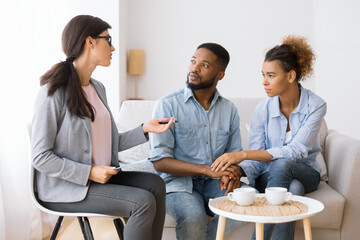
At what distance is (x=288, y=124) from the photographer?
2322mm

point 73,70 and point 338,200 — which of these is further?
point 338,200

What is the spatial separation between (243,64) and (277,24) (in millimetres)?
533

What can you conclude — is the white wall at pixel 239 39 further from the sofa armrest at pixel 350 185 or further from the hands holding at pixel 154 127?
the hands holding at pixel 154 127

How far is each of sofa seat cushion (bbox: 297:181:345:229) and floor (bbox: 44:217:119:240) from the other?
1.25 metres

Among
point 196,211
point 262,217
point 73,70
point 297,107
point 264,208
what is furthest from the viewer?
point 297,107

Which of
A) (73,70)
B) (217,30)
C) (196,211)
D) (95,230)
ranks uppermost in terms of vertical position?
(217,30)

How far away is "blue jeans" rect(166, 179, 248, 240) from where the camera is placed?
1.84 meters

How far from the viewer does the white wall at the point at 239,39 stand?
175 inches

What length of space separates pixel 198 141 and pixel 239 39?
2571 millimetres

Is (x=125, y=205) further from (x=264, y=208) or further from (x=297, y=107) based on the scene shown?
(x=297, y=107)

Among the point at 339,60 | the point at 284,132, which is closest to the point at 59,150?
the point at 284,132

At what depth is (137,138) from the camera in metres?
1.95

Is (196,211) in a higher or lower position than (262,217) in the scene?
lower

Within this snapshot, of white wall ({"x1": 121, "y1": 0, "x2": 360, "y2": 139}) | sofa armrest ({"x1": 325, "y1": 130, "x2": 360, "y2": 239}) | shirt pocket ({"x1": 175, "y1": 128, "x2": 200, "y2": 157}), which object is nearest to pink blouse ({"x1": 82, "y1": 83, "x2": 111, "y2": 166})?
shirt pocket ({"x1": 175, "y1": 128, "x2": 200, "y2": 157})
